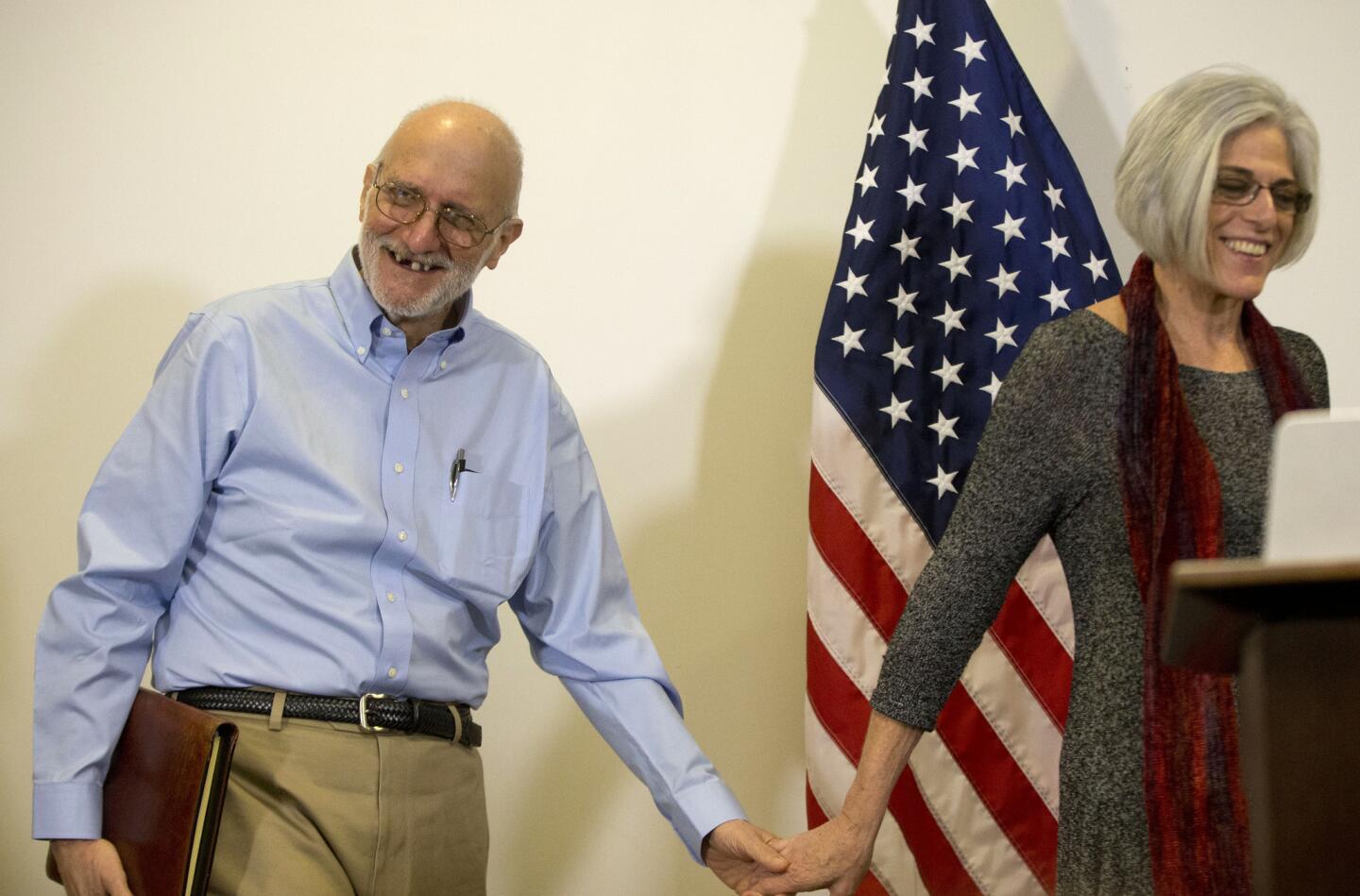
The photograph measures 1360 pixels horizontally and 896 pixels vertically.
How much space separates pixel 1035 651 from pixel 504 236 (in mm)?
1285

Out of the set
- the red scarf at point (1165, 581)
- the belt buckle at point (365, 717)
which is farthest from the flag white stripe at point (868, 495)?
the belt buckle at point (365, 717)

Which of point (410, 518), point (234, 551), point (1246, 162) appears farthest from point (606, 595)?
point (1246, 162)

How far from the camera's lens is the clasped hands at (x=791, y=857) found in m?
1.88

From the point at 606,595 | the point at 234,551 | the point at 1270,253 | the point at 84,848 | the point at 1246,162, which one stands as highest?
the point at 1246,162

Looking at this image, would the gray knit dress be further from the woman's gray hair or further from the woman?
the woman's gray hair

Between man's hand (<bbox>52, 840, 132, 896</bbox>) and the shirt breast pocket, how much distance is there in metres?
0.59

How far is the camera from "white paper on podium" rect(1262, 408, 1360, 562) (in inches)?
39.1

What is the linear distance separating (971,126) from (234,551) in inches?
65.8

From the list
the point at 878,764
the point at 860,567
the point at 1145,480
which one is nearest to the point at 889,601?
the point at 860,567

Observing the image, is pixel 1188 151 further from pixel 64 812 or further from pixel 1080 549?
pixel 64 812

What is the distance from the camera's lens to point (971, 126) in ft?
8.92

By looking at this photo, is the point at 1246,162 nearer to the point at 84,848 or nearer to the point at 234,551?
the point at 234,551

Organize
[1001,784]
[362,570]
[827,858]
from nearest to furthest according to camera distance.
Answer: [827,858] < [362,570] < [1001,784]

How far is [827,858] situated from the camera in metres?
1.89
